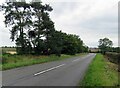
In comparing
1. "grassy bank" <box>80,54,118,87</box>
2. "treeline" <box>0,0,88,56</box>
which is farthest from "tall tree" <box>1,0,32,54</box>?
"grassy bank" <box>80,54,118,87</box>

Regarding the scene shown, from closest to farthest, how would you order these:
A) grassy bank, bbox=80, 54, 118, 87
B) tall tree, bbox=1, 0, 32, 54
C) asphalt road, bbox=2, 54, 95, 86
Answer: asphalt road, bbox=2, 54, 95, 86 → grassy bank, bbox=80, 54, 118, 87 → tall tree, bbox=1, 0, 32, 54

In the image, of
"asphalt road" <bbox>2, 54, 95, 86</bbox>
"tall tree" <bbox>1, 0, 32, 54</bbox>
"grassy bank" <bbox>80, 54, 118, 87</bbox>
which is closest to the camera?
"asphalt road" <bbox>2, 54, 95, 86</bbox>

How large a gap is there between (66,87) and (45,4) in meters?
52.3

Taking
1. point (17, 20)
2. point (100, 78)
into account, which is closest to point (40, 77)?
point (100, 78)

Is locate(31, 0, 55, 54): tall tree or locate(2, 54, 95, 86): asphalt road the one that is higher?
locate(31, 0, 55, 54): tall tree

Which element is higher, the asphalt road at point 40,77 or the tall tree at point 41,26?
the tall tree at point 41,26

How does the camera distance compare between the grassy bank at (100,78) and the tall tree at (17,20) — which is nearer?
the grassy bank at (100,78)

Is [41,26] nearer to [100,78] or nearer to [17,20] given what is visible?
[17,20]

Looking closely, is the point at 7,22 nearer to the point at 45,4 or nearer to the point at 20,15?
the point at 20,15

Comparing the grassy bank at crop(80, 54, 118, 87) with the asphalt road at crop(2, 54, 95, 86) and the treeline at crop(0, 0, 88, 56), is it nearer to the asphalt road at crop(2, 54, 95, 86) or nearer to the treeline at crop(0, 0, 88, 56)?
the asphalt road at crop(2, 54, 95, 86)

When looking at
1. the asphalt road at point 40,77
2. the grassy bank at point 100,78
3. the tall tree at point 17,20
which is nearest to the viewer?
the asphalt road at point 40,77

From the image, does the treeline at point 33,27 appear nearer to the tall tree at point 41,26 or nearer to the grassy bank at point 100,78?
the tall tree at point 41,26

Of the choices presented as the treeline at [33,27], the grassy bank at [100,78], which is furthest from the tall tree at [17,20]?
the grassy bank at [100,78]

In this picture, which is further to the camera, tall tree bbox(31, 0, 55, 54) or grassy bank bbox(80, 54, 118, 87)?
tall tree bbox(31, 0, 55, 54)
